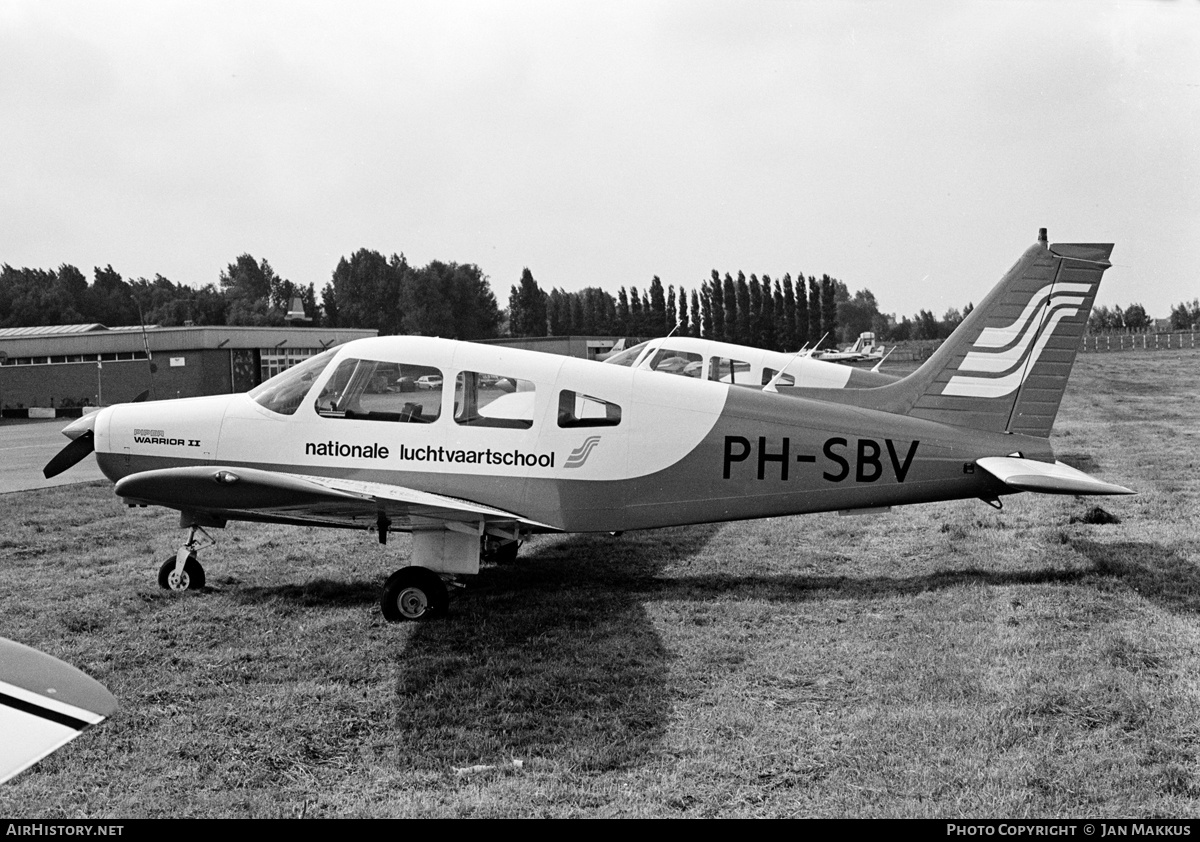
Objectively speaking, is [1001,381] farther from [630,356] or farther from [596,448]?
[630,356]

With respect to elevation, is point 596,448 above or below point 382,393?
below

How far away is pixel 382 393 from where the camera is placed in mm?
7793

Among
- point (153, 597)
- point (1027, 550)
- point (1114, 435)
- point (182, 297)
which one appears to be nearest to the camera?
point (153, 597)

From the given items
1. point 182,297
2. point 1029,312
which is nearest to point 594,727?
point 1029,312

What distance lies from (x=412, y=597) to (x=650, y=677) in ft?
7.15

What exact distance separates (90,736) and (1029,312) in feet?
24.9

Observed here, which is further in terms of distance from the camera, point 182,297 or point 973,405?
point 182,297

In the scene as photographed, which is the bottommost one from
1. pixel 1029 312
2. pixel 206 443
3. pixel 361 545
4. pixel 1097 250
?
pixel 361 545

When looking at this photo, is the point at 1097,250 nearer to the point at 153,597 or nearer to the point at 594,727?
the point at 594,727

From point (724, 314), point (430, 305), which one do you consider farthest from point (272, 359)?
point (724, 314)

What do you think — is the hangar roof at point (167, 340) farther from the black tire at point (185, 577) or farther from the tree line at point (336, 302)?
the black tire at point (185, 577)

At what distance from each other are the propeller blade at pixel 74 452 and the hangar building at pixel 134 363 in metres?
35.2

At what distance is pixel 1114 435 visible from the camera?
19.2 m

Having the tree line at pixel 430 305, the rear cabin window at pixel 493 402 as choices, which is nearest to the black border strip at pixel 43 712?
the rear cabin window at pixel 493 402
